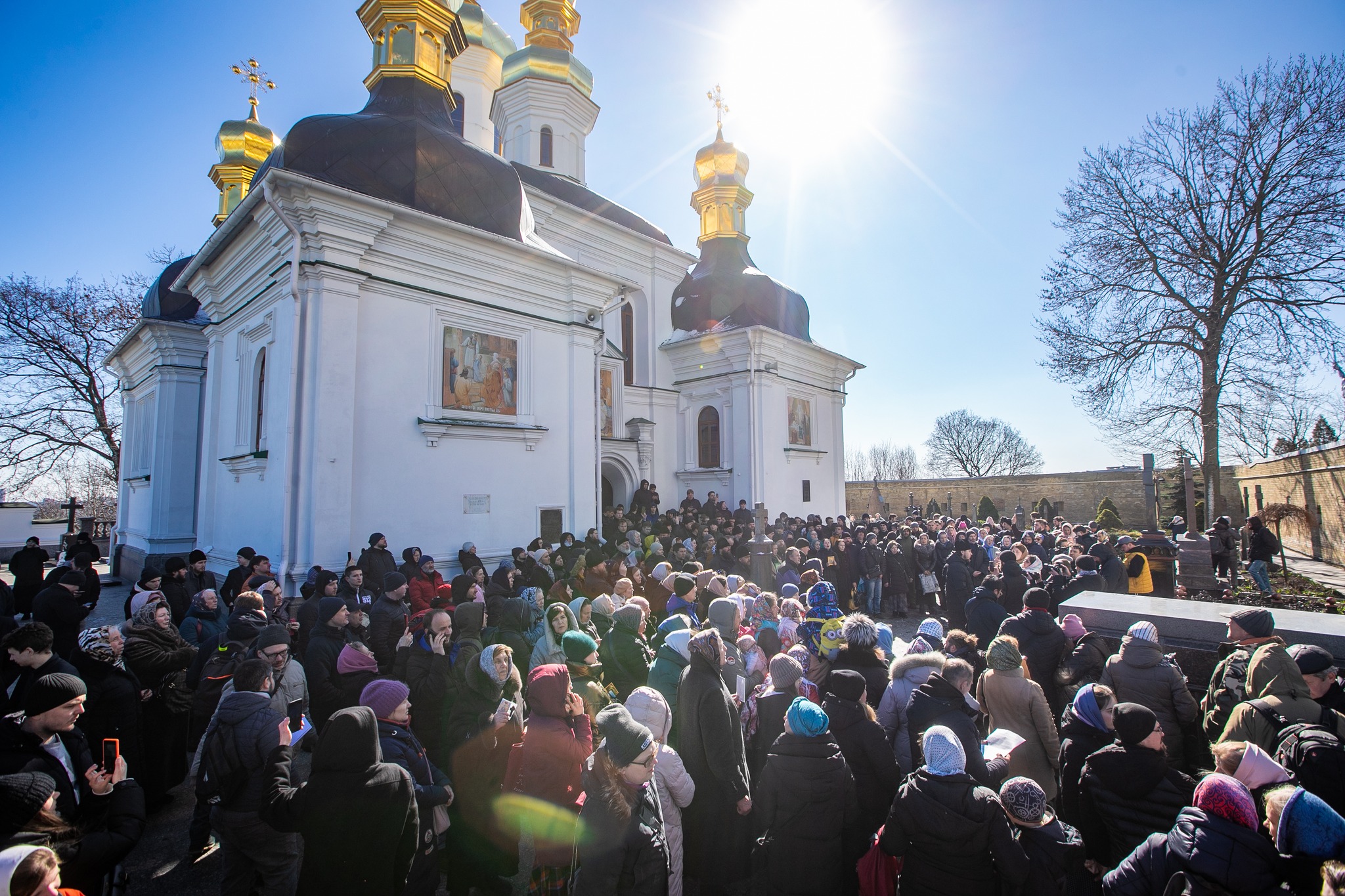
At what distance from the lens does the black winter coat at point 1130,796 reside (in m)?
2.49

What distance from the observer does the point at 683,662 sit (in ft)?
12.0

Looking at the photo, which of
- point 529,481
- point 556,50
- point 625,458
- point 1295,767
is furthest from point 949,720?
point 556,50

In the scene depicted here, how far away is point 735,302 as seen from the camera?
1902cm

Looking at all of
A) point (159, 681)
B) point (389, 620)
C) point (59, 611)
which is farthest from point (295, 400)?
point (159, 681)

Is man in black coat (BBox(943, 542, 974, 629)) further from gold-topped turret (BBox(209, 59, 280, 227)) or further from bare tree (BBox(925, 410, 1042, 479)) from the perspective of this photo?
bare tree (BBox(925, 410, 1042, 479))

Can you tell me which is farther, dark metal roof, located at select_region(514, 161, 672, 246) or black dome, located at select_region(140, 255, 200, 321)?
dark metal roof, located at select_region(514, 161, 672, 246)

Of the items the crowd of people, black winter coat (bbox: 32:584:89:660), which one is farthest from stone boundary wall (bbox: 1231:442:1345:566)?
black winter coat (bbox: 32:584:89:660)

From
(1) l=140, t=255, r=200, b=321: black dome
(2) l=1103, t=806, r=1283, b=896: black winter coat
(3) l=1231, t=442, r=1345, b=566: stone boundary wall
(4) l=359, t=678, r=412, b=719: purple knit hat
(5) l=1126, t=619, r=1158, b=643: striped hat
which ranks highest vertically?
(1) l=140, t=255, r=200, b=321: black dome

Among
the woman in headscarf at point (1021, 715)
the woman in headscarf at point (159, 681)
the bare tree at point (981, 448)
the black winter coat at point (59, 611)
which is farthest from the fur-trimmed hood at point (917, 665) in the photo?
the bare tree at point (981, 448)

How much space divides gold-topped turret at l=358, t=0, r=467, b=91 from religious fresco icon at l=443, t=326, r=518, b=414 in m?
5.24

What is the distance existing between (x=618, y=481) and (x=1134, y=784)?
15.3m

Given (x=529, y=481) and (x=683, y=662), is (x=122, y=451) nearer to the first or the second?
(x=529, y=481)

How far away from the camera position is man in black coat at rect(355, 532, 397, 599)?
26.8ft

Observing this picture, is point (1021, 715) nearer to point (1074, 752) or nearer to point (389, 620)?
point (1074, 752)
